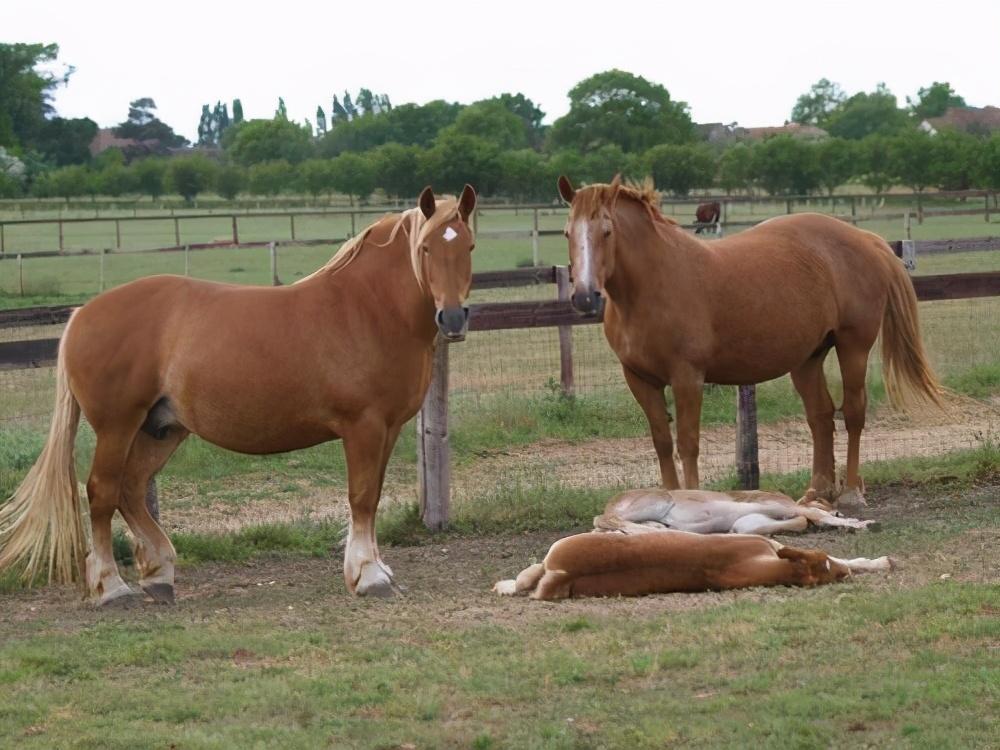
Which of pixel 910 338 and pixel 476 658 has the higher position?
pixel 910 338

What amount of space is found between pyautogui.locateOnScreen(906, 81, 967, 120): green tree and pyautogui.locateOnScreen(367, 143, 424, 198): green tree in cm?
7694

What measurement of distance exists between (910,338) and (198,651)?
5635 mm

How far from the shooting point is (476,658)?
5.20 m

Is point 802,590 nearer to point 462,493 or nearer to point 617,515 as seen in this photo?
point 617,515

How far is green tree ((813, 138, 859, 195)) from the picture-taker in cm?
5394

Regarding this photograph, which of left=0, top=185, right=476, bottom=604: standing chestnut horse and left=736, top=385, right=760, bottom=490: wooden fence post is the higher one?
left=0, top=185, right=476, bottom=604: standing chestnut horse

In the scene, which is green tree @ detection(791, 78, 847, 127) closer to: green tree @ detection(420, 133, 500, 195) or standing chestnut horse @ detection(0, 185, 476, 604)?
green tree @ detection(420, 133, 500, 195)

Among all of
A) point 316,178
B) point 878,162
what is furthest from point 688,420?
point 316,178

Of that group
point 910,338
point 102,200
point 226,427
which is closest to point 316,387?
point 226,427

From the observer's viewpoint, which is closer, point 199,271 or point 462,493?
point 462,493

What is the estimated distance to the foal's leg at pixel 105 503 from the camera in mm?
6590

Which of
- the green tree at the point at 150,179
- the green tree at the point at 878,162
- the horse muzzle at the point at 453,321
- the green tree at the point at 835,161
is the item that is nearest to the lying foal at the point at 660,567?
the horse muzzle at the point at 453,321

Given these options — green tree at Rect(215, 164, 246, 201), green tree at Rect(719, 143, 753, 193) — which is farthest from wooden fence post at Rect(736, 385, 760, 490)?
green tree at Rect(215, 164, 246, 201)

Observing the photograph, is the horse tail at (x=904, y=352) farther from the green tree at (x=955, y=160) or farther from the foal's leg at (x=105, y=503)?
the green tree at (x=955, y=160)
